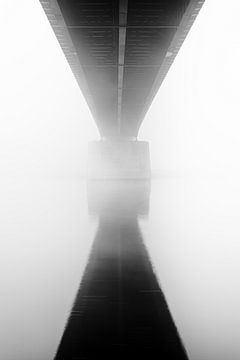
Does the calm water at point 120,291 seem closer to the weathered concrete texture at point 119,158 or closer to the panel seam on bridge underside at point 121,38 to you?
the panel seam on bridge underside at point 121,38

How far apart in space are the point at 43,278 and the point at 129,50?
1056cm

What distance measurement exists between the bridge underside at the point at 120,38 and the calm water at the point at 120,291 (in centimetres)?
636

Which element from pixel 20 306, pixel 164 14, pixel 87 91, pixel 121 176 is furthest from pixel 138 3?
pixel 121 176

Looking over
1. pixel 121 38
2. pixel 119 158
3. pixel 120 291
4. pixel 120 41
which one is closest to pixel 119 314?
pixel 120 291

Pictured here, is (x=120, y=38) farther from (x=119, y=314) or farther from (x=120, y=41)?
(x=119, y=314)

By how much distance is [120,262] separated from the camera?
1163 centimetres

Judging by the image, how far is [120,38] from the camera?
52.9 feet

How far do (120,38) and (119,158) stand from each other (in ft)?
131

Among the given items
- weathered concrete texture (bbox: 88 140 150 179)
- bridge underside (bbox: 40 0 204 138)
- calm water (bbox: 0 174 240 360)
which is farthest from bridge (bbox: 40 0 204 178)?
weathered concrete texture (bbox: 88 140 150 179)

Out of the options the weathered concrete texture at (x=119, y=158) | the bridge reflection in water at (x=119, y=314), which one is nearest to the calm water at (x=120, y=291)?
the bridge reflection in water at (x=119, y=314)

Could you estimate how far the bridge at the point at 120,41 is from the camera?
1293 centimetres

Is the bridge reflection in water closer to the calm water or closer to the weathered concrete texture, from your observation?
the calm water

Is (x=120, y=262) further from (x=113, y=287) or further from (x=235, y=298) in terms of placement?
(x=235, y=298)

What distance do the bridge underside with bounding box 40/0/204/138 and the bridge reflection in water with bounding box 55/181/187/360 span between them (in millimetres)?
6378
